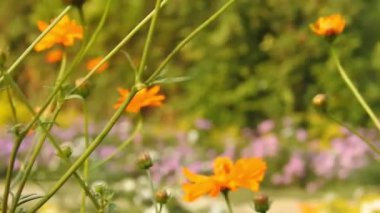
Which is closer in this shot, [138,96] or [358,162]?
[138,96]

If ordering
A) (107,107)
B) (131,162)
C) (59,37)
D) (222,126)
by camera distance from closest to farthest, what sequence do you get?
1. (59,37)
2. (131,162)
3. (222,126)
4. (107,107)

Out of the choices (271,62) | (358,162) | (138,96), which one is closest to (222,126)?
(271,62)

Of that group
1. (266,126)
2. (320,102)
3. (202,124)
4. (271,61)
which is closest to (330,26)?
(320,102)

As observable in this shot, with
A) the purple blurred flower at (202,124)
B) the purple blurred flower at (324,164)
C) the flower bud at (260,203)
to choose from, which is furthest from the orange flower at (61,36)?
the purple blurred flower at (202,124)

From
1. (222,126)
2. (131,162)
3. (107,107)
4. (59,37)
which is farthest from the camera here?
(107,107)

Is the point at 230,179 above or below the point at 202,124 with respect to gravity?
below

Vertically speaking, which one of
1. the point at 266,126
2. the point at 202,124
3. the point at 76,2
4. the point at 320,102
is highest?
the point at 202,124

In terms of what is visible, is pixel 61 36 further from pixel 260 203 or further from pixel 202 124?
pixel 202 124

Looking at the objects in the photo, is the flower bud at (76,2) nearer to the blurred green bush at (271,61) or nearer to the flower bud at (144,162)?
the flower bud at (144,162)

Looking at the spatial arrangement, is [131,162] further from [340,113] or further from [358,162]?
[340,113]
